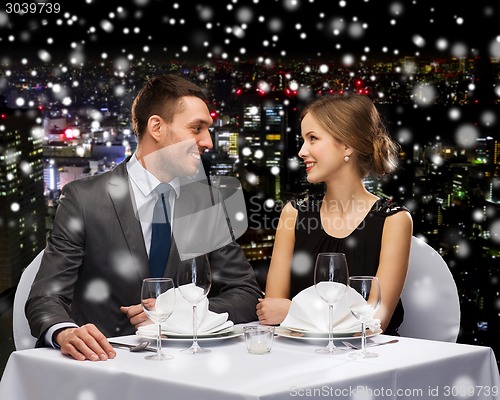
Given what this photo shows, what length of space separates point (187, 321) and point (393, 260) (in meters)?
0.70

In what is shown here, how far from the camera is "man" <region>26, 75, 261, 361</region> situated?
2127mm

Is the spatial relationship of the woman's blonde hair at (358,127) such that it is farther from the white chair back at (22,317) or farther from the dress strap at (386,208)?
the white chair back at (22,317)

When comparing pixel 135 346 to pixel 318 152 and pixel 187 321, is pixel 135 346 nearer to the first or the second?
pixel 187 321

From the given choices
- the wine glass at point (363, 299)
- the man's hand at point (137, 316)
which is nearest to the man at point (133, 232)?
the man's hand at point (137, 316)

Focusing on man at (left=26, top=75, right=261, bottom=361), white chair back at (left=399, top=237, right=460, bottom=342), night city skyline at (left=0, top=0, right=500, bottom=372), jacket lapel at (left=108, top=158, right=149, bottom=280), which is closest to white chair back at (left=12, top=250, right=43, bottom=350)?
man at (left=26, top=75, right=261, bottom=361)

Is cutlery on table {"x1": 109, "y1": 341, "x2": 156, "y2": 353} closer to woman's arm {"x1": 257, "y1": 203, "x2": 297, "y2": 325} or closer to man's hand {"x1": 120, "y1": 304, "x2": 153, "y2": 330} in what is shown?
man's hand {"x1": 120, "y1": 304, "x2": 153, "y2": 330}

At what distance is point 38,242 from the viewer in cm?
456

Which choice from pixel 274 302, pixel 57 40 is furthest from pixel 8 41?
→ pixel 274 302

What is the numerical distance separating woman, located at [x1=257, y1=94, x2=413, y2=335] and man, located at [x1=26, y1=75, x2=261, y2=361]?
16 cm

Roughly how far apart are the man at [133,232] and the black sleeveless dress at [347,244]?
6.4 inches

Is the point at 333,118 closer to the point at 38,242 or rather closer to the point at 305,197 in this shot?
the point at 305,197

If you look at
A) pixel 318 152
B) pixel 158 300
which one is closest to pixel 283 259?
pixel 318 152

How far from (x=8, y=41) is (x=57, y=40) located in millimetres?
277

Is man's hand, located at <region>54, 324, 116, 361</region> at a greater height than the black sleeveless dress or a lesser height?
lesser
